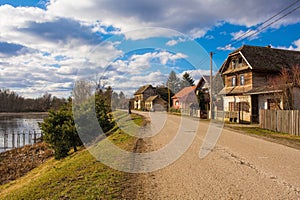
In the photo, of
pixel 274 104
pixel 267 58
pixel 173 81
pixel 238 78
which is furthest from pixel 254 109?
pixel 173 81

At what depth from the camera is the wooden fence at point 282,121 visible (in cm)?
1509

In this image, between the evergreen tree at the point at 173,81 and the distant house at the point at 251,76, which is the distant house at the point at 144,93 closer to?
the evergreen tree at the point at 173,81

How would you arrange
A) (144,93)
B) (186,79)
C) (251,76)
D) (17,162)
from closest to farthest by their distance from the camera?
(186,79) → (17,162) → (144,93) → (251,76)

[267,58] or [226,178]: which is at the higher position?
[267,58]

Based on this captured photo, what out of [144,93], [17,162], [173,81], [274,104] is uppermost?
[173,81]

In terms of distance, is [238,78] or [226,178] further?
[238,78]

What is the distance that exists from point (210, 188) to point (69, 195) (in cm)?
293

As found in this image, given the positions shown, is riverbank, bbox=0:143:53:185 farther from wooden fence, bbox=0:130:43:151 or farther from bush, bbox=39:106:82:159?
wooden fence, bbox=0:130:43:151

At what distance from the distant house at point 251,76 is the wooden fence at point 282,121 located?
4565 millimetres

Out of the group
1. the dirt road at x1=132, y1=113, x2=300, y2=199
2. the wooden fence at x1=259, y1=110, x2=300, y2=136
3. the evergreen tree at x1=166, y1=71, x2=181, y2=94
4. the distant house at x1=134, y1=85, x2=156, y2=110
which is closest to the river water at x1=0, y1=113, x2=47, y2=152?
the distant house at x1=134, y1=85, x2=156, y2=110

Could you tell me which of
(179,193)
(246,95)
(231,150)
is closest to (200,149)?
(231,150)

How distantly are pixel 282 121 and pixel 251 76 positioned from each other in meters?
10.5

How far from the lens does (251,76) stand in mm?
26109

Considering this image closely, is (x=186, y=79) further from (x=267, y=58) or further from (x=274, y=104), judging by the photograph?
(x=267, y=58)
